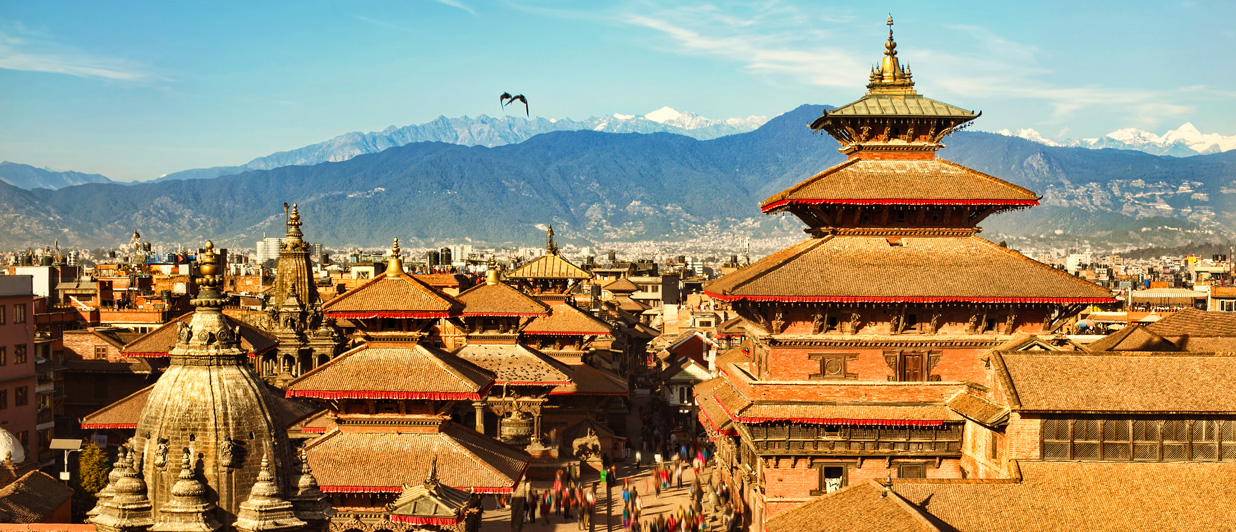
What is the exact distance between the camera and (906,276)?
3150 cm

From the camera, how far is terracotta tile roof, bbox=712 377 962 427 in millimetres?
30734

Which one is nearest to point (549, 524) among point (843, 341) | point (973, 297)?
point (843, 341)

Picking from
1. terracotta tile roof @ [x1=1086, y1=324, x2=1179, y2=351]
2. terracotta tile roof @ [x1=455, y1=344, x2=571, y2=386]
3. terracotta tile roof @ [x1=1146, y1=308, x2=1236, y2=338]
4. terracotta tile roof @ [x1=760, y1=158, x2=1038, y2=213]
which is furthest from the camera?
terracotta tile roof @ [x1=455, y1=344, x2=571, y2=386]

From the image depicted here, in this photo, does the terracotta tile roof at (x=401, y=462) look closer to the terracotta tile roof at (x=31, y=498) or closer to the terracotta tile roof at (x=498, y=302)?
the terracotta tile roof at (x=31, y=498)

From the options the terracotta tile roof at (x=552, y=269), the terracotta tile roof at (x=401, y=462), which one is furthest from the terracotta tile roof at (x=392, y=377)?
the terracotta tile roof at (x=552, y=269)

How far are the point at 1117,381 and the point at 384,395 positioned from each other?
1793 cm

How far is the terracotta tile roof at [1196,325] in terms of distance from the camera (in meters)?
35.9

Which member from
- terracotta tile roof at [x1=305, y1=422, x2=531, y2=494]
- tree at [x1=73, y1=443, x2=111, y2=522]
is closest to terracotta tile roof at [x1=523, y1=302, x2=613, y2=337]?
terracotta tile roof at [x1=305, y1=422, x2=531, y2=494]

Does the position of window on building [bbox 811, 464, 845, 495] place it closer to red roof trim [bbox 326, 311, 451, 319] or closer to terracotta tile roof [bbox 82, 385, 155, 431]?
red roof trim [bbox 326, 311, 451, 319]

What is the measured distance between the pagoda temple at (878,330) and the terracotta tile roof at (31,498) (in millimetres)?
16613

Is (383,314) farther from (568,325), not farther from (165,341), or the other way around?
(165,341)

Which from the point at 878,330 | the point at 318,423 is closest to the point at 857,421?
the point at 878,330

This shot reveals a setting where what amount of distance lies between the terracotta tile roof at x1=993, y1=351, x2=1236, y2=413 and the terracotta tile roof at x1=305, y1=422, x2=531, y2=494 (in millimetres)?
12799

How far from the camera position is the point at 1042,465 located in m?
26.1
